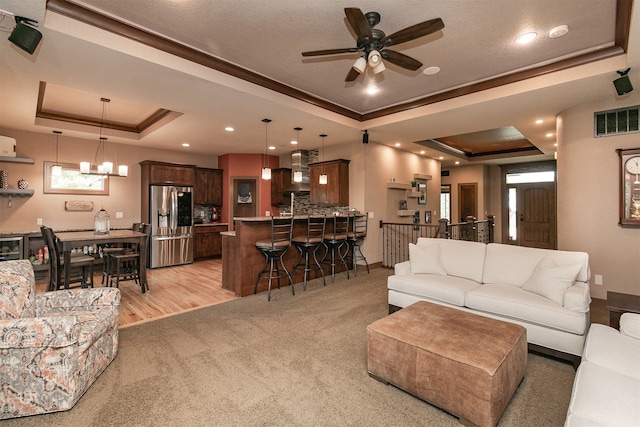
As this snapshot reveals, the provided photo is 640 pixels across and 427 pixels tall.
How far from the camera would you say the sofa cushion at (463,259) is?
3475 millimetres

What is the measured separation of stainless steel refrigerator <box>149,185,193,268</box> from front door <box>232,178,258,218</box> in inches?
45.0

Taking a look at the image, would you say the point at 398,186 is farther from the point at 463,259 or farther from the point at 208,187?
the point at 208,187

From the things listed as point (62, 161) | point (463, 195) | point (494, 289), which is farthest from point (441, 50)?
point (463, 195)

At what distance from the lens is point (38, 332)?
1.87 metres

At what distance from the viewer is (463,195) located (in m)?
9.99

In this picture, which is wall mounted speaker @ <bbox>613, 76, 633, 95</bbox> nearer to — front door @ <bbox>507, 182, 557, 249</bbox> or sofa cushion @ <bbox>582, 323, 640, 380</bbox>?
sofa cushion @ <bbox>582, 323, 640, 380</bbox>

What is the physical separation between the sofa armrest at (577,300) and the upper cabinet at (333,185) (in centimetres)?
429

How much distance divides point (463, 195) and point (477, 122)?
5.48 m

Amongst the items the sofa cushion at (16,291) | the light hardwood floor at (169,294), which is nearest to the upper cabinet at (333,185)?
the light hardwood floor at (169,294)

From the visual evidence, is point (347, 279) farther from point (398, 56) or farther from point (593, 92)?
point (593, 92)

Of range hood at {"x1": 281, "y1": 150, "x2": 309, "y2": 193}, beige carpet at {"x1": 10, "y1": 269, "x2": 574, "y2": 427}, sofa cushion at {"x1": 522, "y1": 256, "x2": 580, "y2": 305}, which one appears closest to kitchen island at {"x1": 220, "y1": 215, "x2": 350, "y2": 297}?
beige carpet at {"x1": 10, "y1": 269, "x2": 574, "y2": 427}

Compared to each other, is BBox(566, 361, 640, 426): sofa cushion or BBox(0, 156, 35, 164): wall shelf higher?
BBox(0, 156, 35, 164): wall shelf

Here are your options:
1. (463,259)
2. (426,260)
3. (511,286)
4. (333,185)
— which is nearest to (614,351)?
(511,286)

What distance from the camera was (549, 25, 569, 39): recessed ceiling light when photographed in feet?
9.29
